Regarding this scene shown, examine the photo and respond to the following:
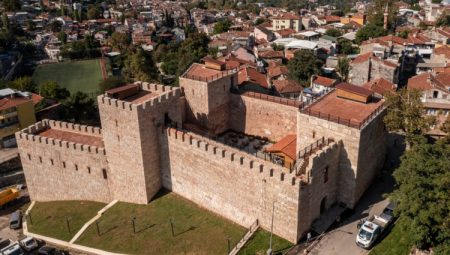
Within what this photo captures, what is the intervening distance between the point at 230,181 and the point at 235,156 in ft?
6.97

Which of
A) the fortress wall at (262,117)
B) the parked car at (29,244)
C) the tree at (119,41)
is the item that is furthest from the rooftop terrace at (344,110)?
the tree at (119,41)

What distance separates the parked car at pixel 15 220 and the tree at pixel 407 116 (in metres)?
33.3

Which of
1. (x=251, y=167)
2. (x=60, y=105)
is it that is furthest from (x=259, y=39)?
(x=251, y=167)

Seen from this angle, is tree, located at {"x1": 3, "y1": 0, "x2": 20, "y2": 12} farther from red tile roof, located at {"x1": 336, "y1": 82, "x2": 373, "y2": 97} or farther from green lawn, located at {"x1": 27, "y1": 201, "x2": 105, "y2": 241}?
red tile roof, located at {"x1": 336, "y1": 82, "x2": 373, "y2": 97}

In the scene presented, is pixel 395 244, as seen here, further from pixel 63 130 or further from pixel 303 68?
pixel 303 68

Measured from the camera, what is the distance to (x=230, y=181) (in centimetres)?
2972

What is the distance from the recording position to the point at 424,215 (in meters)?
23.3

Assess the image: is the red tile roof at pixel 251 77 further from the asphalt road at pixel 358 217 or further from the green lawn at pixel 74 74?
the green lawn at pixel 74 74

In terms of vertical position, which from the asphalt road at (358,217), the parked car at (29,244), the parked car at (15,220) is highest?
the asphalt road at (358,217)

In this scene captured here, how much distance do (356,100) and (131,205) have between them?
20.5 m

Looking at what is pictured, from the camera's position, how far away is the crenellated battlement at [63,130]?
118 feet

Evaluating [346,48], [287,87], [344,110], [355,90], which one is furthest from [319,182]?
[346,48]

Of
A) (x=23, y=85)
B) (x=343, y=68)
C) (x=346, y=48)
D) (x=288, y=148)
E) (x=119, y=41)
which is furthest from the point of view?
(x=119, y=41)

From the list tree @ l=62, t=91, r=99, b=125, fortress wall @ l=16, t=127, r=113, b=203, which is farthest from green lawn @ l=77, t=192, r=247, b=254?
tree @ l=62, t=91, r=99, b=125
